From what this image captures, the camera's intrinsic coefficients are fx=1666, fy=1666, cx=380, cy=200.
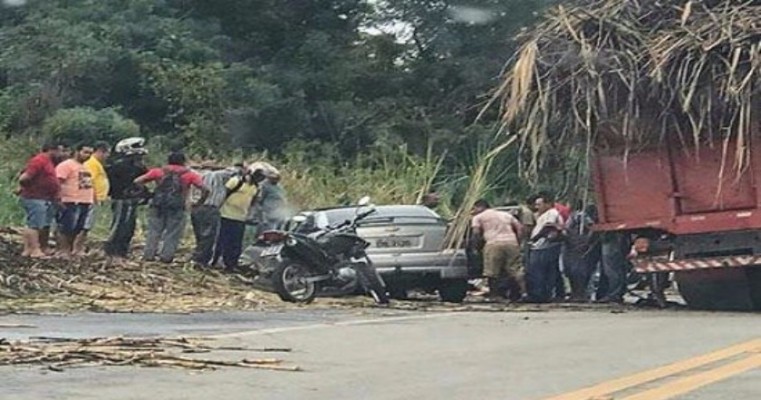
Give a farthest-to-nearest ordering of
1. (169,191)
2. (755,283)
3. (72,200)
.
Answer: (169,191) → (72,200) → (755,283)

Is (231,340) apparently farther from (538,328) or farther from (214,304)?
(214,304)

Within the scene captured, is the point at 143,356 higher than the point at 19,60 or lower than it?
lower

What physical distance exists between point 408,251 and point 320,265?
7.29 feet

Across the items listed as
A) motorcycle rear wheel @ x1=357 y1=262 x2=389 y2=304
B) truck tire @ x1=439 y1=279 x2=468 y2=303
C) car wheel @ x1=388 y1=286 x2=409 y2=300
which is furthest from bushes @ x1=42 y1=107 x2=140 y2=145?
motorcycle rear wheel @ x1=357 y1=262 x2=389 y2=304

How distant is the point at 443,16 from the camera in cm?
4100

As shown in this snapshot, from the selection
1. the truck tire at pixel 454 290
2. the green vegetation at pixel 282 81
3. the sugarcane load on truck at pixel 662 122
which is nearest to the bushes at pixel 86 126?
the green vegetation at pixel 282 81

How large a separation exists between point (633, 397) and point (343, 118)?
29947mm

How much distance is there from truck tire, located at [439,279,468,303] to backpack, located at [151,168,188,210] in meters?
3.53

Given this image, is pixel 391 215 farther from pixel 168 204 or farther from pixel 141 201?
pixel 141 201

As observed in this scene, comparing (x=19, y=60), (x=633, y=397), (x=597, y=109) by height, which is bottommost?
(x=633, y=397)

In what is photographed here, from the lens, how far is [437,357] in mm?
12039

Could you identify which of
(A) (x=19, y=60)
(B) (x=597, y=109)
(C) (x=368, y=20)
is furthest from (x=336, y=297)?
(C) (x=368, y=20)

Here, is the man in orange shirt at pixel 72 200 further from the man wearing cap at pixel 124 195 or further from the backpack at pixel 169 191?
the backpack at pixel 169 191

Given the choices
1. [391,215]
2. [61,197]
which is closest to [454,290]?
[391,215]
